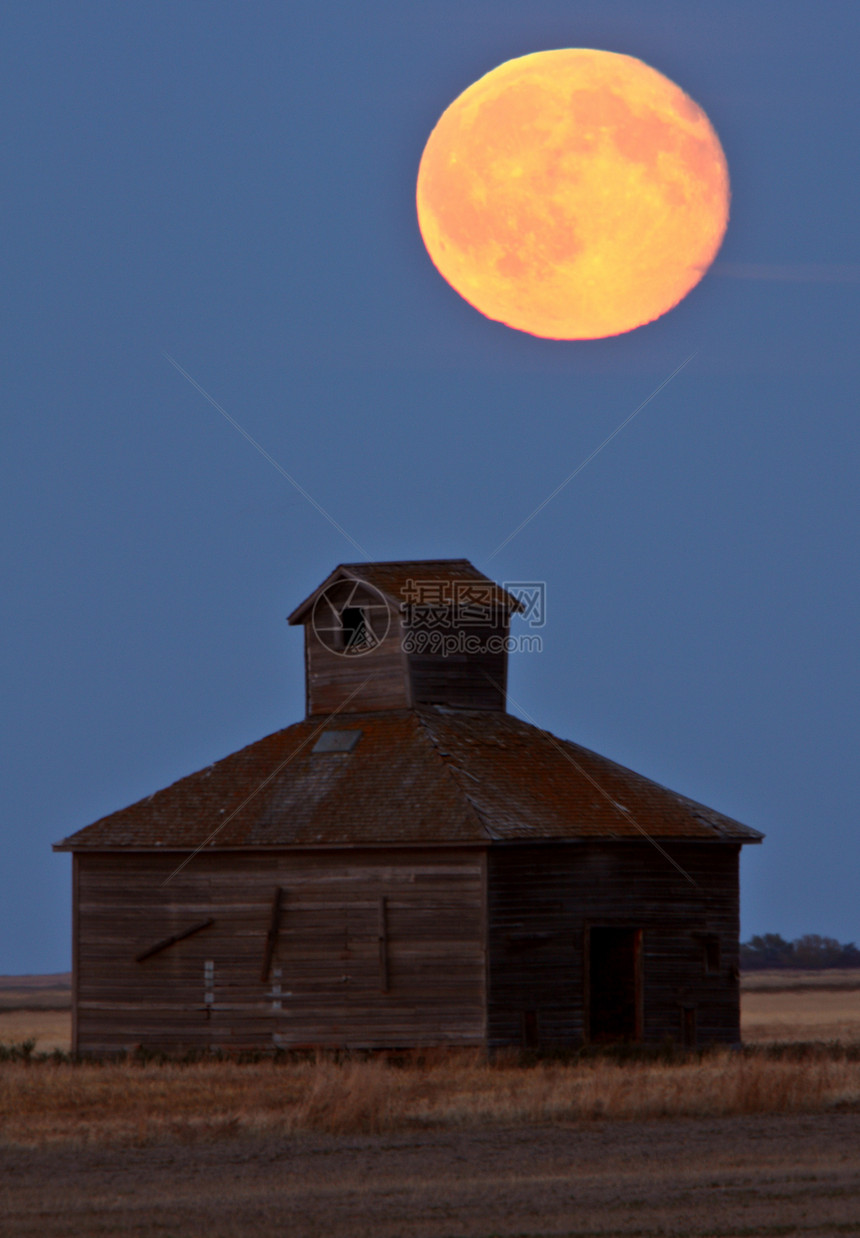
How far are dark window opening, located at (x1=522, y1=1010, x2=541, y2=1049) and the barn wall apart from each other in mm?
944

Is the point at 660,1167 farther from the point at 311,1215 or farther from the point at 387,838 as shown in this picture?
the point at 387,838

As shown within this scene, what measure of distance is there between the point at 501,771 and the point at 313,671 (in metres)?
5.63

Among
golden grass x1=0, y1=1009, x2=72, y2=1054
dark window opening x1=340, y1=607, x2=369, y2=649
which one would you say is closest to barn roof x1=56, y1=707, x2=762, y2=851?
dark window opening x1=340, y1=607, x2=369, y2=649

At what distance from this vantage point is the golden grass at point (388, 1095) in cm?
2208

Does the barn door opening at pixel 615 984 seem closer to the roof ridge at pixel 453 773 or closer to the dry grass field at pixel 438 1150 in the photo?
the dry grass field at pixel 438 1150

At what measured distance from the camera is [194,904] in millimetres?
33938

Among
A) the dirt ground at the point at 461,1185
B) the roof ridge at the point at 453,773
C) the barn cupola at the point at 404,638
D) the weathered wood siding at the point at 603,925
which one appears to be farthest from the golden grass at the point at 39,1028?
the dirt ground at the point at 461,1185

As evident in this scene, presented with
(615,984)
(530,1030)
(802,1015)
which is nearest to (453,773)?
(530,1030)

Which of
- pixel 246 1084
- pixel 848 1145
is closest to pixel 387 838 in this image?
pixel 246 1084

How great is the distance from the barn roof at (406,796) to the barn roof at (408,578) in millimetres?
2308

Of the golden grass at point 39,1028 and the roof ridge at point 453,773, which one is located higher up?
the roof ridge at point 453,773

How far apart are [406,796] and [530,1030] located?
4517 mm

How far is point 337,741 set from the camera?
3606cm

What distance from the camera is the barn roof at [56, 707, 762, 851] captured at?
32500 millimetres
